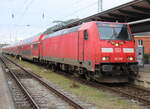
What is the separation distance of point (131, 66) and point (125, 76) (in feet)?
2.11

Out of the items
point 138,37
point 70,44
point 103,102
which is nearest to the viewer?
point 103,102

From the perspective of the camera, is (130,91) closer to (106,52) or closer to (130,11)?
(106,52)

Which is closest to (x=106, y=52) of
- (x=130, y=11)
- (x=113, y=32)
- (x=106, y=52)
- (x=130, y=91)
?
(x=106, y=52)

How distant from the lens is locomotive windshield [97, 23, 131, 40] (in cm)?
1317

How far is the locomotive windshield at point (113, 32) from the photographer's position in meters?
13.2

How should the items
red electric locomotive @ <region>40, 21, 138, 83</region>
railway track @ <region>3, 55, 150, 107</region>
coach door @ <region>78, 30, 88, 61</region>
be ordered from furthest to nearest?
coach door @ <region>78, 30, 88, 61</region> < red electric locomotive @ <region>40, 21, 138, 83</region> < railway track @ <region>3, 55, 150, 107</region>

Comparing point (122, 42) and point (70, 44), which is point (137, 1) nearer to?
point (122, 42)

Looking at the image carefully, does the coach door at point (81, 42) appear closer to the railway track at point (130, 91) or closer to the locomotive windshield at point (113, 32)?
the locomotive windshield at point (113, 32)

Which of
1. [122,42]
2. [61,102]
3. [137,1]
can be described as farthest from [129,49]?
[61,102]

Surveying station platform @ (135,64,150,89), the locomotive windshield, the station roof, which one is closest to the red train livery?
the locomotive windshield

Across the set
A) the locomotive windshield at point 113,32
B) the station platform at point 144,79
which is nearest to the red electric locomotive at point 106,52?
the locomotive windshield at point 113,32

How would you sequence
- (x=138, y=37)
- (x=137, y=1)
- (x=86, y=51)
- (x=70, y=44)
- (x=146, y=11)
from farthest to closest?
(x=138, y=37) < (x=70, y=44) < (x=146, y=11) < (x=86, y=51) < (x=137, y=1)

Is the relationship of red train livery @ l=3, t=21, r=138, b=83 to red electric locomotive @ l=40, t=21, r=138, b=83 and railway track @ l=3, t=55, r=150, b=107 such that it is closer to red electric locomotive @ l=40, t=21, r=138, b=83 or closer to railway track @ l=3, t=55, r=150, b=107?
red electric locomotive @ l=40, t=21, r=138, b=83

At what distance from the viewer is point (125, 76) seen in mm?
13242
